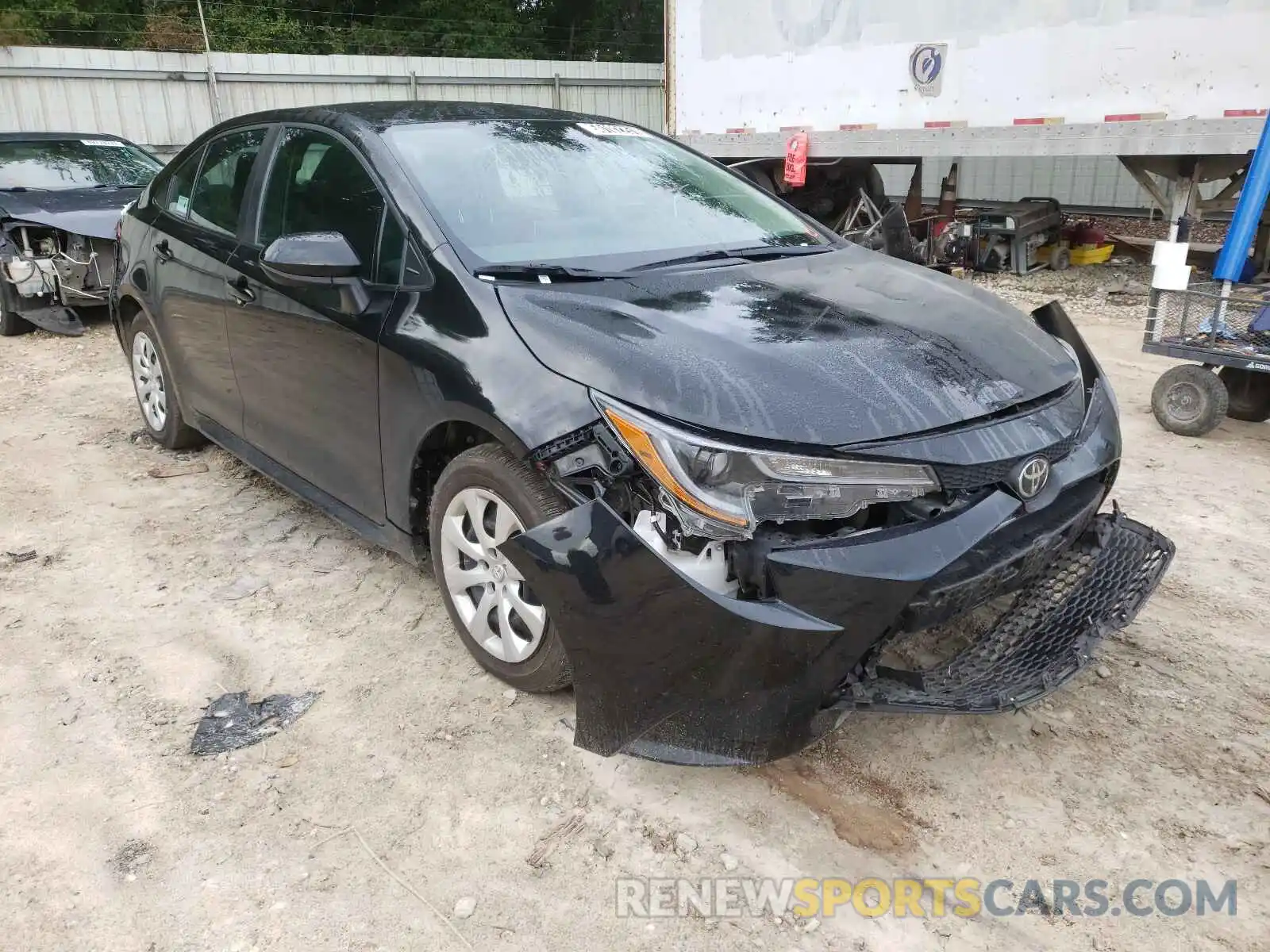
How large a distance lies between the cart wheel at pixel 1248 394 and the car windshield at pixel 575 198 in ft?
10.2

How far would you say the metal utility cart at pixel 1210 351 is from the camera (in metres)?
4.77

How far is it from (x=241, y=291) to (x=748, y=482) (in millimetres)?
2381

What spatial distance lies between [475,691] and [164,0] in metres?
24.6

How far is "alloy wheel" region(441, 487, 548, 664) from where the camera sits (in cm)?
266

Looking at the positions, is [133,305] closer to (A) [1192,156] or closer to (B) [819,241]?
(B) [819,241]

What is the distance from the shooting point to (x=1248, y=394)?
527 cm

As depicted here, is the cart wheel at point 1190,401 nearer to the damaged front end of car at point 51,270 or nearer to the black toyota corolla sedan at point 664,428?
the black toyota corolla sedan at point 664,428

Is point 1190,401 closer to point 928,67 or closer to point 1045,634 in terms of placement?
point 1045,634

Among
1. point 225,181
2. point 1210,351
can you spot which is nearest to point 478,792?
point 225,181

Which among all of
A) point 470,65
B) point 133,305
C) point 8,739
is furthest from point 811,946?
point 470,65

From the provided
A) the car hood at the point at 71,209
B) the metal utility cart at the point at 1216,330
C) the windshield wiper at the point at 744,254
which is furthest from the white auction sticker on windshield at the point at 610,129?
the car hood at the point at 71,209

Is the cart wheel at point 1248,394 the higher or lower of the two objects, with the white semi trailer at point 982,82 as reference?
lower

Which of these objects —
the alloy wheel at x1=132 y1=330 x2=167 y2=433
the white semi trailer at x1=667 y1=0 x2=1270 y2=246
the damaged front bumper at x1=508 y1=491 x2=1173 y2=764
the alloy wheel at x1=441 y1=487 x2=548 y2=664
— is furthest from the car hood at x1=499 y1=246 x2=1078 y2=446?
the white semi trailer at x1=667 y1=0 x2=1270 y2=246

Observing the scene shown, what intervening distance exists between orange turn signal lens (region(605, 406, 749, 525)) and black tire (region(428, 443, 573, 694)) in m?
0.30
